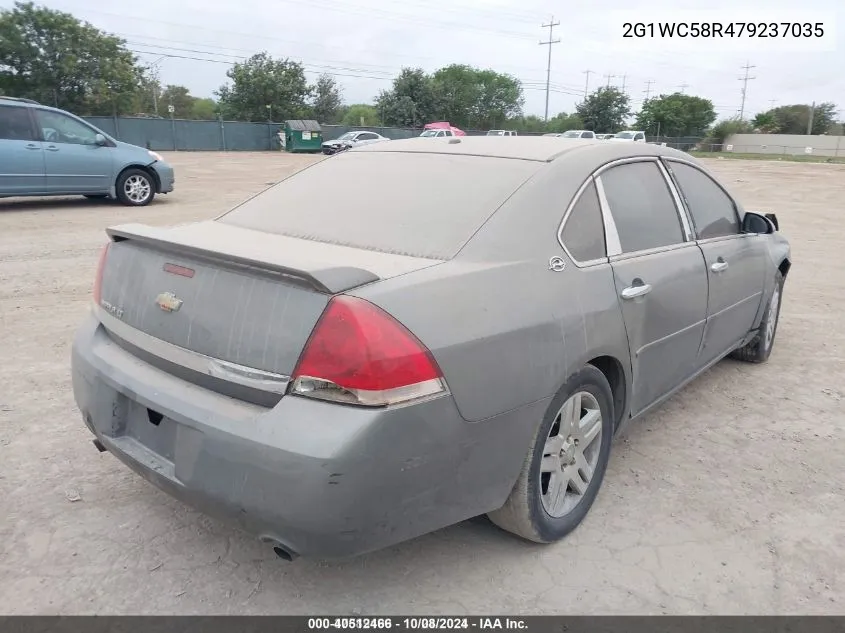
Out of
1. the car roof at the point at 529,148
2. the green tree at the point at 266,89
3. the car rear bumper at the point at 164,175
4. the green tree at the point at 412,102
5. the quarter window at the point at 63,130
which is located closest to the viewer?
the car roof at the point at 529,148

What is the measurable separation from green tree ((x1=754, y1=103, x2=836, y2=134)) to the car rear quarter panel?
93.1 meters

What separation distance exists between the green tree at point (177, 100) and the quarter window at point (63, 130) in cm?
7528

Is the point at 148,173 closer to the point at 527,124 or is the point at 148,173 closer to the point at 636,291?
the point at 636,291

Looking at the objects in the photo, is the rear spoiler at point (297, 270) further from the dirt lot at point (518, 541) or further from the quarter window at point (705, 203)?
the quarter window at point (705, 203)

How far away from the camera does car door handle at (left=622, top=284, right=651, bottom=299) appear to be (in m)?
2.87

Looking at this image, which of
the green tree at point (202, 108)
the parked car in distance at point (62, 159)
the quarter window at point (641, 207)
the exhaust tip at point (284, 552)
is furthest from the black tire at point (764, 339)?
the green tree at point (202, 108)

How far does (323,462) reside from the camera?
1.91 meters

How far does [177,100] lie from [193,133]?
4730 cm

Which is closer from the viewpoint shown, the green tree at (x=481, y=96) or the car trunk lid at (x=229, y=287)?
the car trunk lid at (x=229, y=287)

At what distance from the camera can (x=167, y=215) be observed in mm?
11172

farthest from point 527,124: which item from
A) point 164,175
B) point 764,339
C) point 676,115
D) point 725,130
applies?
point 764,339

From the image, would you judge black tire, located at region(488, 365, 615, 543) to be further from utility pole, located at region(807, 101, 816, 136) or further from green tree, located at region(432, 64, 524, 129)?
utility pole, located at region(807, 101, 816, 136)

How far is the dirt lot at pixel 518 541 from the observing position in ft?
7.75

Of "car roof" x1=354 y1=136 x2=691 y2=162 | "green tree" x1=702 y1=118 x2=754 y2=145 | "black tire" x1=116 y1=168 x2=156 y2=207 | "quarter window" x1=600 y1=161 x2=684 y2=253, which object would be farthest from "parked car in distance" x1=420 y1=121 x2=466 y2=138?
"green tree" x1=702 y1=118 x2=754 y2=145
